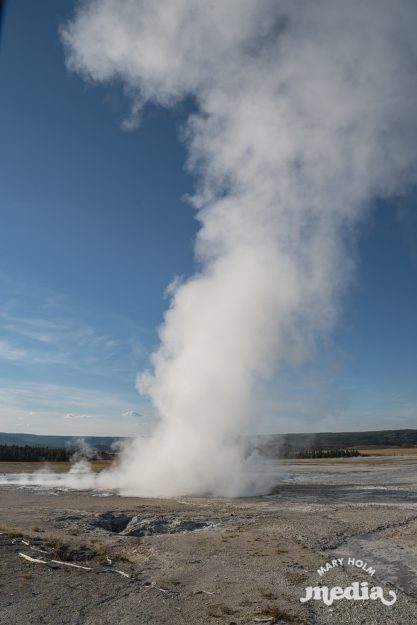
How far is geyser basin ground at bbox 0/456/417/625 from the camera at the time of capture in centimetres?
932

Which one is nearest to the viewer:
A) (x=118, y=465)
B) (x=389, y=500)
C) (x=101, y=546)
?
(x=101, y=546)

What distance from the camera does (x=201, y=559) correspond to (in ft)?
45.0

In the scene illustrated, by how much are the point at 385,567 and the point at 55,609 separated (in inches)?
348

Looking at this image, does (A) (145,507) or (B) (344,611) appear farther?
(A) (145,507)

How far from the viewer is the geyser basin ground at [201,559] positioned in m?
9.32

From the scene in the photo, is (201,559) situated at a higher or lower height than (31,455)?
higher

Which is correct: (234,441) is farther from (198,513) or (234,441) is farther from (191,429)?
(198,513)

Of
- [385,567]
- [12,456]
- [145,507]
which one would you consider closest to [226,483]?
[145,507]

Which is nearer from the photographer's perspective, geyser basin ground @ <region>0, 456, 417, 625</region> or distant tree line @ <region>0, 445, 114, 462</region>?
geyser basin ground @ <region>0, 456, 417, 625</region>

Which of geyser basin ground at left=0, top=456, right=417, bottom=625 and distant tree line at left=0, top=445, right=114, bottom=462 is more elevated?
geyser basin ground at left=0, top=456, right=417, bottom=625

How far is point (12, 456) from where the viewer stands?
85812 millimetres

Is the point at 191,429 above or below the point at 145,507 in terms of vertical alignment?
above

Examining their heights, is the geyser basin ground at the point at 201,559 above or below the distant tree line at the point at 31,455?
above

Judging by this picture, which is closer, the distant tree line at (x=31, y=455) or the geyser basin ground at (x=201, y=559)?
the geyser basin ground at (x=201, y=559)
